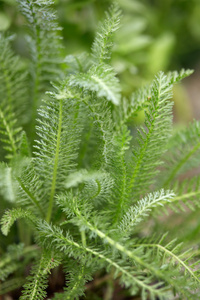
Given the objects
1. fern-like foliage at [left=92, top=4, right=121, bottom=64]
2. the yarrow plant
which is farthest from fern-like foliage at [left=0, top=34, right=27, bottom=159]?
fern-like foliage at [left=92, top=4, right=121, bottom=64]

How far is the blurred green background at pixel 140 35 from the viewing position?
25.9 inches

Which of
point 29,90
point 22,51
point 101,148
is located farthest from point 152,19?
point 101,148

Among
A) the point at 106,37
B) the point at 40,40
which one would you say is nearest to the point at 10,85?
the point at 40,40

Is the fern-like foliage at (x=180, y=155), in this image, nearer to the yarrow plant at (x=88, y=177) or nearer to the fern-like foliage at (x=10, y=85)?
the yarrow plant at (x=88, y=177)

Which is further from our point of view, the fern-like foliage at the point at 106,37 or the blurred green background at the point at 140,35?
the blurred green background at the point at 140,35

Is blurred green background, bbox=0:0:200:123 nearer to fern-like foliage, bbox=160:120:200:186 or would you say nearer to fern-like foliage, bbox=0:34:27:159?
fern-like foliage, bbox=0:34:27:159

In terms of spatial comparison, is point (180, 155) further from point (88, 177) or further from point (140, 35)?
point (140, 35)

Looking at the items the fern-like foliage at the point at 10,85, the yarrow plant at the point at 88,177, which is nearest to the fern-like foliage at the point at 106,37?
the yarrow plant at the point at 88,177

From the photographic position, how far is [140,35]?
812 millimetres

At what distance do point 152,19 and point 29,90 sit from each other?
0.65 meters

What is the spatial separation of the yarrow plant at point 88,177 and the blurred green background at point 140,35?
9 cm

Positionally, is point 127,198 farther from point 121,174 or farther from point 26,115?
point 26,115

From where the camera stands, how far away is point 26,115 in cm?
52

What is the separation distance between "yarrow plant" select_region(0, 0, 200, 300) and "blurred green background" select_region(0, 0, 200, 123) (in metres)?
0.09
